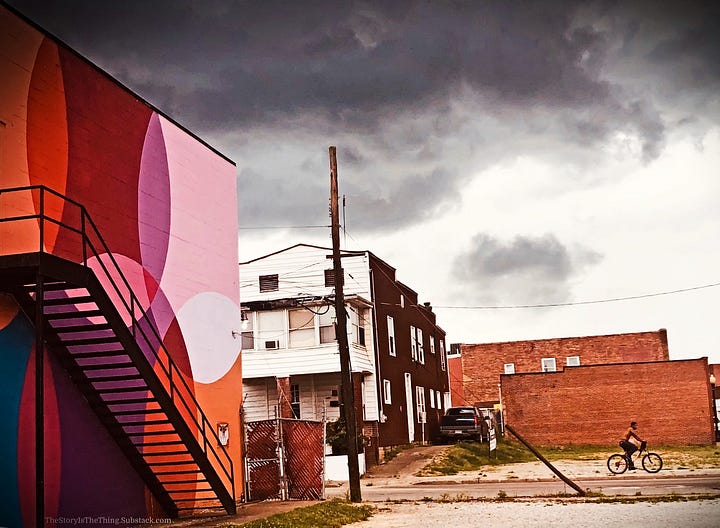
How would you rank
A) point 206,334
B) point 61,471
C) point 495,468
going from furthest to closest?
point 495,468 → point 206,334 → point 61,471

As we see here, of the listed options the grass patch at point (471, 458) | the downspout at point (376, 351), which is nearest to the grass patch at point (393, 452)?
the downspout at point (376, 351)

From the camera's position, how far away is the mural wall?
53.4 ft

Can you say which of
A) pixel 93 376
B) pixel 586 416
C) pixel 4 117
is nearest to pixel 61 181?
pixel 4 117

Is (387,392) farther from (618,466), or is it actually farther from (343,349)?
(343,349)

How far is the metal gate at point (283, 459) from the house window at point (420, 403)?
78.7 feet

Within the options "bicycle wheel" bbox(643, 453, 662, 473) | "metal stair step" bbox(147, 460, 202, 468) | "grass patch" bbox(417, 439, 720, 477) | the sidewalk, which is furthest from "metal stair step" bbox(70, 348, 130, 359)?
"bicycle wheel" bbox(643, 453, 662, 473)

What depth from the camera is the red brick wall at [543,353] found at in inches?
2670

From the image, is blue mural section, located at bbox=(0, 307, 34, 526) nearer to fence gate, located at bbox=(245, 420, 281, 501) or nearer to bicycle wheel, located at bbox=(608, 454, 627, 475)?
fence gate, located at bbox=(245, 420, 281, 501)

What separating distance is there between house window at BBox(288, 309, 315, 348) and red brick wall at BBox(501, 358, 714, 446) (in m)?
12.5

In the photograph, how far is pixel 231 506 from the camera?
1994cm

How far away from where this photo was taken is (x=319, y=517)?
19078mm

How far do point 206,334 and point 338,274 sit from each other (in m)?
4.05

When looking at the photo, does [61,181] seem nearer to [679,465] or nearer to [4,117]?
[4,117]

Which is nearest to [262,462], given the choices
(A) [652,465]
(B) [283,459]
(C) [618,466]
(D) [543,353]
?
(B) [283,459]
